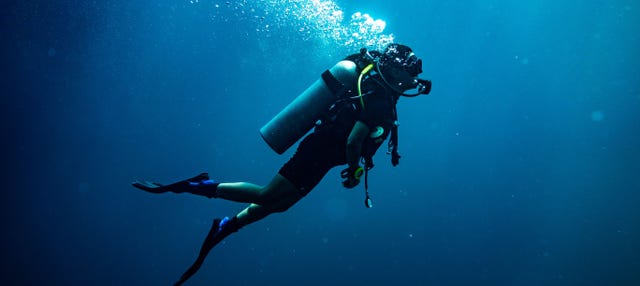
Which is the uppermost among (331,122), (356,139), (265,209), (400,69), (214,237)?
(400,69)

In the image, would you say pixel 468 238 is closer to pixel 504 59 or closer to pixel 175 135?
pixel 504 59

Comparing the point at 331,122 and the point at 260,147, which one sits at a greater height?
the point at 260,147

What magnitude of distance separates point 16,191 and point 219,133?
1586cm

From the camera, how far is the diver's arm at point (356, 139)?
306 cm

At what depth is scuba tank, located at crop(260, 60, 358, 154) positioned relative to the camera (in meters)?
3.39

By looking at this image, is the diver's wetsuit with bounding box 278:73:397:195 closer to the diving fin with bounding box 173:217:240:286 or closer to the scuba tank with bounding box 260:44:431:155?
the scuba tank with bounding box 260:44:431:155

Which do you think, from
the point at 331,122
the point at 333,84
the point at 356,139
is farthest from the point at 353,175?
the point at 333,84

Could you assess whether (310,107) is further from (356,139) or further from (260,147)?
(260,147)

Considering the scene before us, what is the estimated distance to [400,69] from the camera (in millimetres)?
3340

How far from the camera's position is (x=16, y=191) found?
1916cm

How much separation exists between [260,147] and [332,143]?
29.8 m

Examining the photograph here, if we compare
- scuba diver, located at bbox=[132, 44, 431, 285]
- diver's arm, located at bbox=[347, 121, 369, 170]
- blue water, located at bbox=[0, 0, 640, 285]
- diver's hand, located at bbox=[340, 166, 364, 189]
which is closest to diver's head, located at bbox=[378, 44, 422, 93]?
scuba diver, located at bbox=[132, 44, 431, 285]

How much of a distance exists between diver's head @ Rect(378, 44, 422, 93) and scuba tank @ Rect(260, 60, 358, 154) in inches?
12.3

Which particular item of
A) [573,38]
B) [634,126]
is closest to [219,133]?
[573,38]
